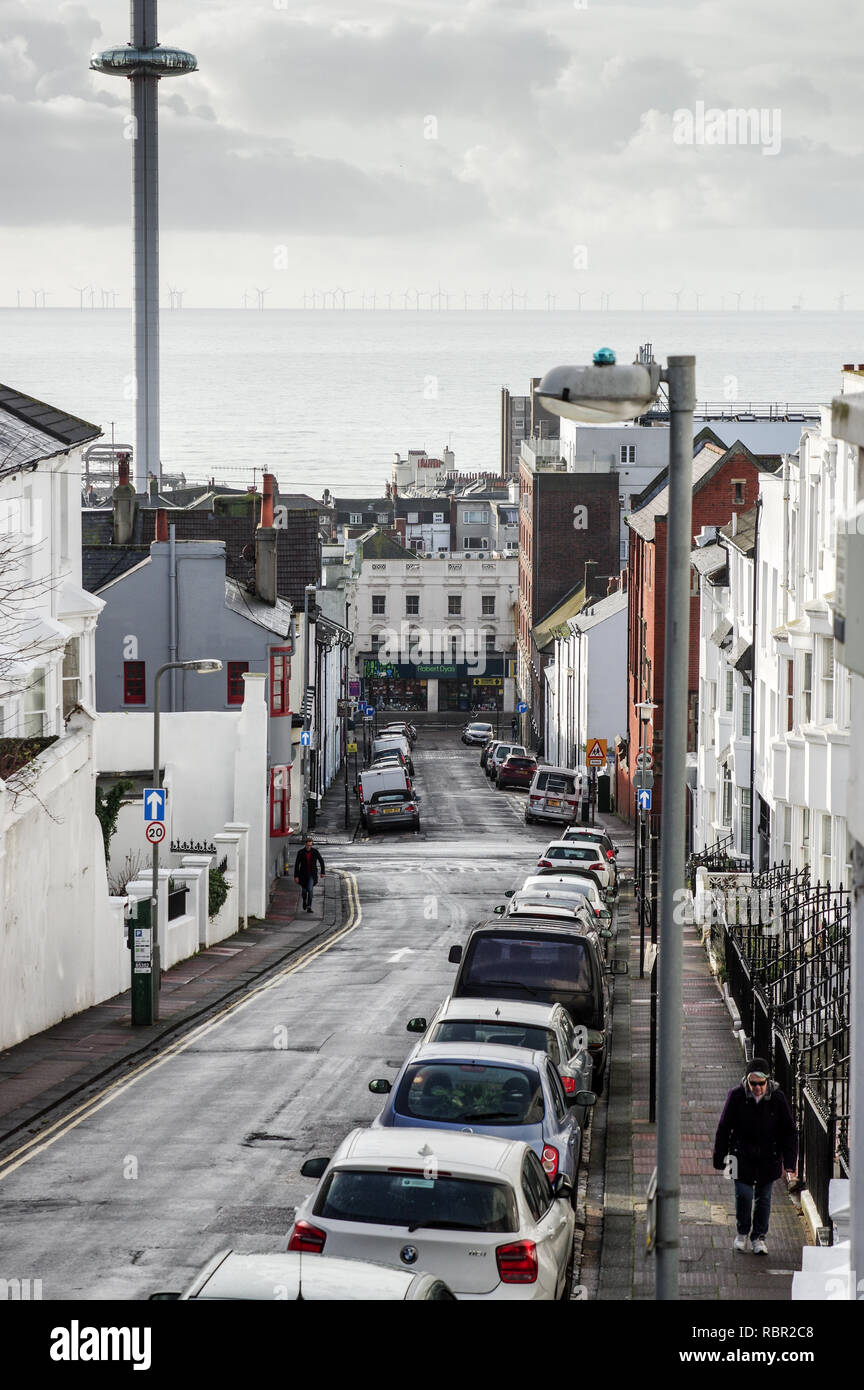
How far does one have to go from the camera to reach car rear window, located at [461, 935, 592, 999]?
22.0 metres

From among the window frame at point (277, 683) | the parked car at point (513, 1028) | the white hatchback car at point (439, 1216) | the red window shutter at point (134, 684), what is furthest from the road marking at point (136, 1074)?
the red window shutter at point (134, 684)

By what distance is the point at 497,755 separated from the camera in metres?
90.0

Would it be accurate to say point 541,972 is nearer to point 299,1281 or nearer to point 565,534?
point 299,1281

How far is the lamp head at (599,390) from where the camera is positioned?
28.8ft

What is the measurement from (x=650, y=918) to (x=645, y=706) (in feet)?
66.6

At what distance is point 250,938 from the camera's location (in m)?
40.2

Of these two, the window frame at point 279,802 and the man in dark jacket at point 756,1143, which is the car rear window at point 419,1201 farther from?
the window frame at point 279,802

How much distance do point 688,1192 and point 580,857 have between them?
2526 centimetres

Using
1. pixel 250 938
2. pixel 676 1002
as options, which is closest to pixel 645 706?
pixel 250 938

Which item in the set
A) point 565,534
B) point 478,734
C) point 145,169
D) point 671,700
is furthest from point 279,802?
point 145,169

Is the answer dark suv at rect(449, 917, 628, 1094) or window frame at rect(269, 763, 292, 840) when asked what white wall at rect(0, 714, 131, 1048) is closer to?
dark suv at rect(449, 917, 628, 1094)

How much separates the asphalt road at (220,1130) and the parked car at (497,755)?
1860 inches

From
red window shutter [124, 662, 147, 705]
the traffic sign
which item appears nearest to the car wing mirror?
the traffic sign
